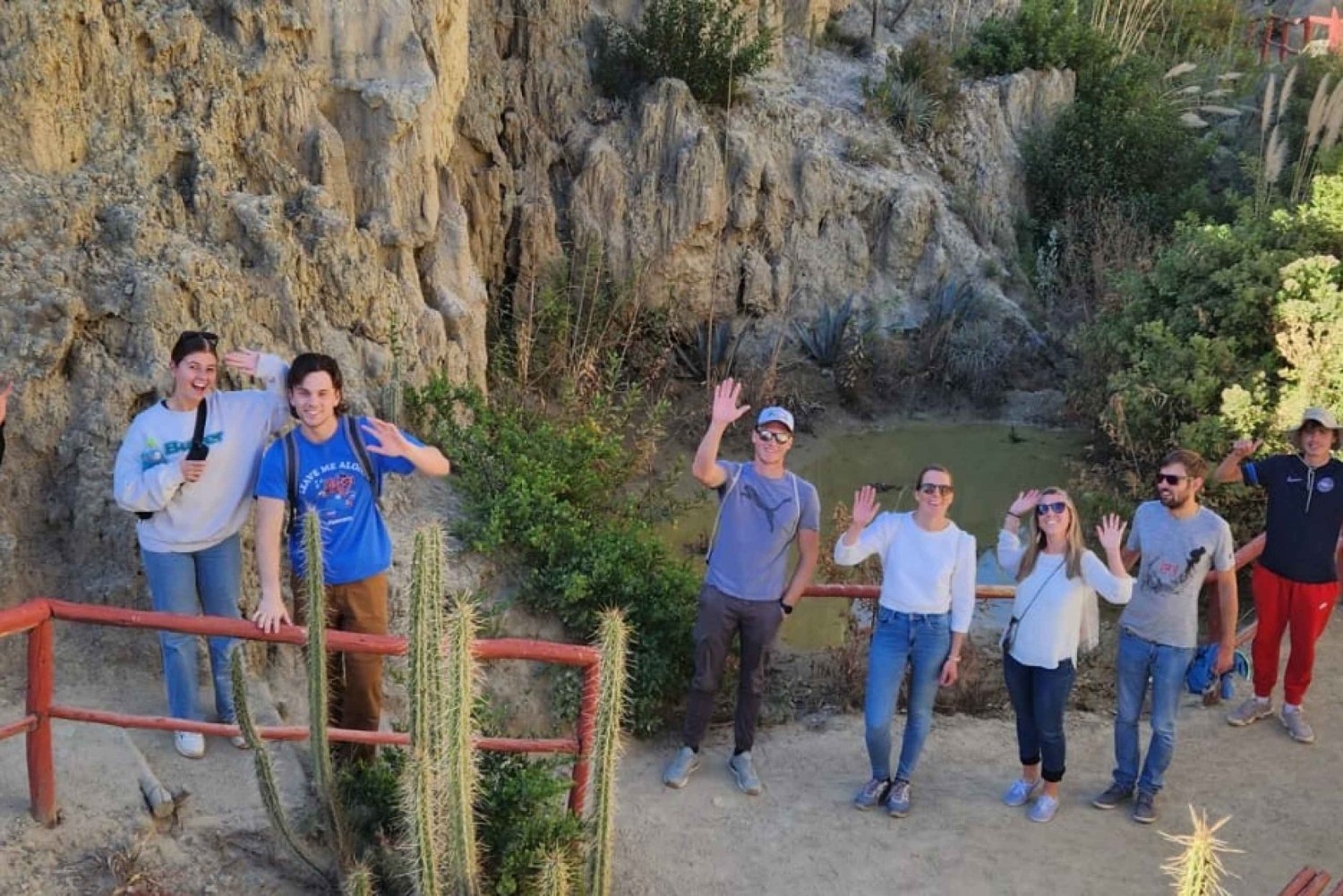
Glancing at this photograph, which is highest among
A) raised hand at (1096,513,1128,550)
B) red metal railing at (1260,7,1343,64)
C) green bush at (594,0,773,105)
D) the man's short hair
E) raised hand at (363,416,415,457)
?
red metal railing at (1260,7,1343,64)

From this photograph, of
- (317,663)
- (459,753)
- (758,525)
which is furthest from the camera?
(758,525)

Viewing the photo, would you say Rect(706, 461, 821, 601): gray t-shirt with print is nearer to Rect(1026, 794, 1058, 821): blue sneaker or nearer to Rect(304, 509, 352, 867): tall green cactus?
Rect(1026, 794, 1058, 821): blue sneaker

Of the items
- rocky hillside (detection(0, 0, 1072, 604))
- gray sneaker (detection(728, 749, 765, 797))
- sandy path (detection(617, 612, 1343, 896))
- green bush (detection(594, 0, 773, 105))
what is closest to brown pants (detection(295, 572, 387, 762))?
sandy path (detection(617, 612, 1343, 896))

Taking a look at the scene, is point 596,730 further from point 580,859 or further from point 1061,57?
point 1061,57

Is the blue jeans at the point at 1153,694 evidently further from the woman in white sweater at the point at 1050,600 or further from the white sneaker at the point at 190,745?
the white sneaker at the point at 190,745

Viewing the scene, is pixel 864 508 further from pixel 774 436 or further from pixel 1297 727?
pixel 1297 727

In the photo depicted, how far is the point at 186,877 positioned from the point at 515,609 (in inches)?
122

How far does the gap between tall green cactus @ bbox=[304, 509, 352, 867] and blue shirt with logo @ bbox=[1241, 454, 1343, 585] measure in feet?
15.0

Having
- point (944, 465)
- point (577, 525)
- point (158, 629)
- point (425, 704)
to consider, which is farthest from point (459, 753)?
point (944, 465)

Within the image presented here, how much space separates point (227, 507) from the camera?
4770 millimetres

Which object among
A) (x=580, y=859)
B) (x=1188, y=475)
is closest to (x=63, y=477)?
(x=580, y=859)

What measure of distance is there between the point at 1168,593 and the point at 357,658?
337 centimetres

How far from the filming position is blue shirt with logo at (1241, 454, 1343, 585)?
5.97 metres

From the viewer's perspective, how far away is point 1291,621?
6.24 metres
